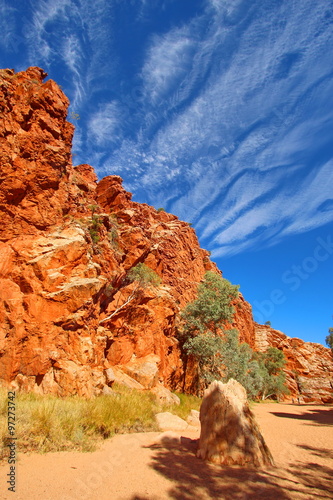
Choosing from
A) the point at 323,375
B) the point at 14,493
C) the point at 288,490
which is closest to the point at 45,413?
the point at 14,493

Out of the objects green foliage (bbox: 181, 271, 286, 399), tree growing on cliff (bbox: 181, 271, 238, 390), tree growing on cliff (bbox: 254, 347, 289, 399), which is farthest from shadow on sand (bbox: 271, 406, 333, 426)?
tree growing on cliff (bbox: 254, 347, 289, 399)

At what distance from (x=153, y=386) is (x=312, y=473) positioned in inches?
461

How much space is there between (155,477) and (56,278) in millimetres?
9400

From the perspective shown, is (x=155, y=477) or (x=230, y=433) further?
(x=230, y=433)

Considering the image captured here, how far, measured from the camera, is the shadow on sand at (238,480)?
169 inches

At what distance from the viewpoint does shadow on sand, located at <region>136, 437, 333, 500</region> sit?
14.1 feet

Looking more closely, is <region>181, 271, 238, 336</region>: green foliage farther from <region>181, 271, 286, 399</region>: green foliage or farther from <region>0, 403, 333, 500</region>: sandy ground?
<region>0, 403, 333, 500</region>: sandy ground

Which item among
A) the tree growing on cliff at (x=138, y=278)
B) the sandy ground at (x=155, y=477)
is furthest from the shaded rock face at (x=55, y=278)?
the sandy ground at (x=155, y=477)

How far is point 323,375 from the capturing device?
45.6 metres

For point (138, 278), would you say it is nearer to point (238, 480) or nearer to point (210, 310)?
point (210, 310)

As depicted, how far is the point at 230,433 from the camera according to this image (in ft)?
20.8

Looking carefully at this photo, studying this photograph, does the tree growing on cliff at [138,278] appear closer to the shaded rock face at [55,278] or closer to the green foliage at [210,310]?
the shaded rock face at [55,278]

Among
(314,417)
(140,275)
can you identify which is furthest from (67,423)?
(314,417)

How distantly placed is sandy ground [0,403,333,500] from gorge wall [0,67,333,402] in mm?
4885
